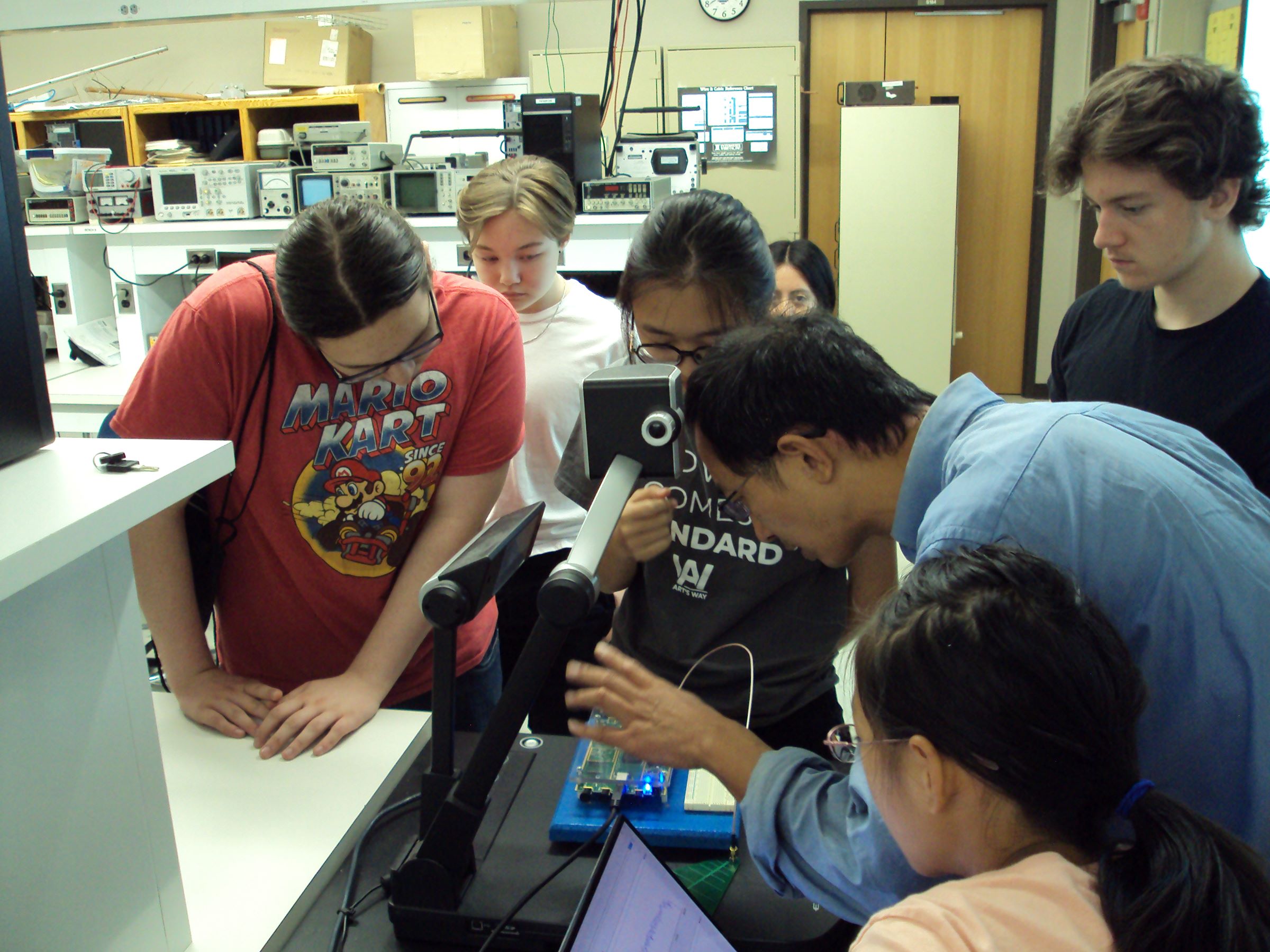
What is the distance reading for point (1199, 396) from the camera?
1395mm

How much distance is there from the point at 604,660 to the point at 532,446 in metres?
0.89

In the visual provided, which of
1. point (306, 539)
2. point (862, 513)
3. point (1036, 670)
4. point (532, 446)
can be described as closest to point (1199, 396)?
point (862, 513)

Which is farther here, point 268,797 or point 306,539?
point 306,539

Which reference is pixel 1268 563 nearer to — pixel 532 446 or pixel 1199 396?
pixel 1199 396

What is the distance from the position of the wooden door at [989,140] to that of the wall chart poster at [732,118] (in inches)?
30.4

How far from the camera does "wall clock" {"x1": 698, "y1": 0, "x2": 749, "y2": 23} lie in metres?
5.50

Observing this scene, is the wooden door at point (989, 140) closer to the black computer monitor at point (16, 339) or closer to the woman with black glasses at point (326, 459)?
the woman with black glasses at point (326, 459)

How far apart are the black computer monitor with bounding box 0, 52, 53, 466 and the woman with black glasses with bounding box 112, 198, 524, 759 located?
1.28 feet

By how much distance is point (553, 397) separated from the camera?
1821 mm

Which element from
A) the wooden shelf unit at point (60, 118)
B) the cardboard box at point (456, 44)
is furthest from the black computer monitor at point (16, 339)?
the wooden shelf unit at point (60, 118)

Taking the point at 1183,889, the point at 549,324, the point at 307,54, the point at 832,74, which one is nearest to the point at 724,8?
the point at 832,74

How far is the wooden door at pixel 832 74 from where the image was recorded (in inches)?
217

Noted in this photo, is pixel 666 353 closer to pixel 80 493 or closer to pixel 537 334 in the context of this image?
pixel 537 334

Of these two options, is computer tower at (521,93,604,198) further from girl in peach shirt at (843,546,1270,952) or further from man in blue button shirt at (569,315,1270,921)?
girl in peach shirt at (843,546,1270,952)
